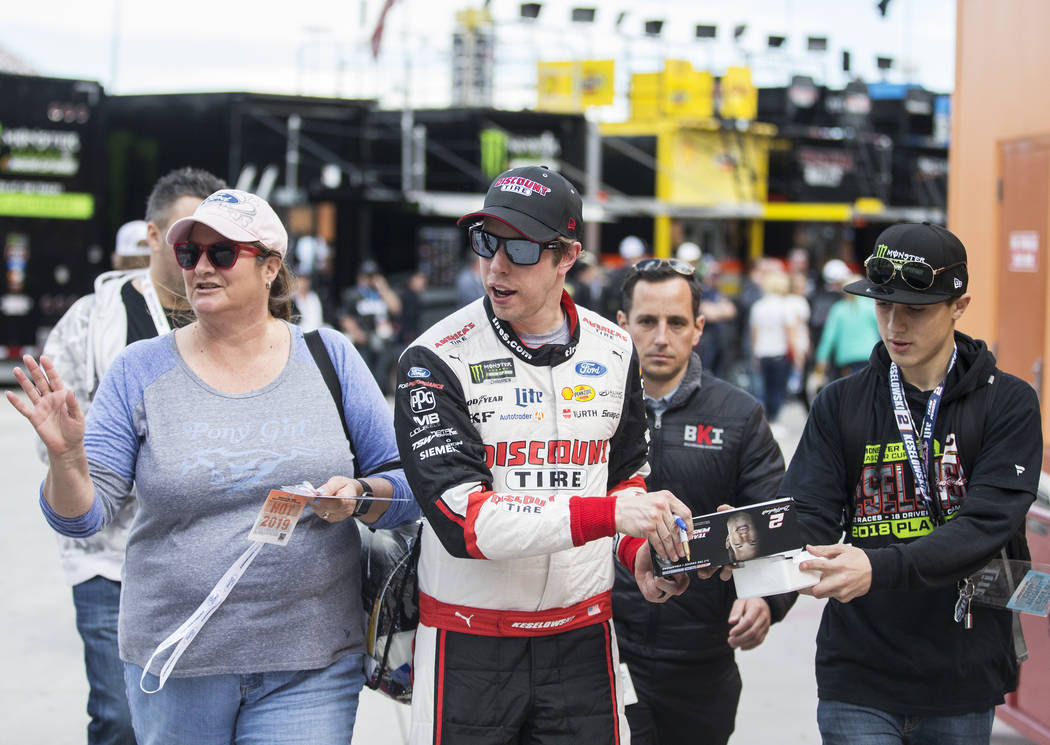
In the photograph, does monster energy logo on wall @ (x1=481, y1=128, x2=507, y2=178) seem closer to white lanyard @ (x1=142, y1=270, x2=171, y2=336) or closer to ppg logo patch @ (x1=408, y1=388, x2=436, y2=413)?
white lanyard @ (x1=142, y1=270, x2=171, y2=336)

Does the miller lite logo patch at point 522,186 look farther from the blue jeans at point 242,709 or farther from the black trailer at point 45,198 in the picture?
the black trailer at point 45,198

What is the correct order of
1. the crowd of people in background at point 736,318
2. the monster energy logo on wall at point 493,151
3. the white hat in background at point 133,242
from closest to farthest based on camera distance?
the white hat in background at point 133,242 → the crowd of people in background at point 736,318 → the monster energy logo on wall at point 493,151

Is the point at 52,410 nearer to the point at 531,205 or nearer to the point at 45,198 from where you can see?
the point at 531,205

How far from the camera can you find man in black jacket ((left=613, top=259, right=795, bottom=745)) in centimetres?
375

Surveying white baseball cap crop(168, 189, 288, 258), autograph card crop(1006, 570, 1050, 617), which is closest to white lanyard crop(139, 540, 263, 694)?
white baseball cap crop(168, 189, 288, 258)

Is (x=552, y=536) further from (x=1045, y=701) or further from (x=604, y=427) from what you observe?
(x=1045, y=701)

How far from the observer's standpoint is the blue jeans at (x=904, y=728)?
9.78 feet

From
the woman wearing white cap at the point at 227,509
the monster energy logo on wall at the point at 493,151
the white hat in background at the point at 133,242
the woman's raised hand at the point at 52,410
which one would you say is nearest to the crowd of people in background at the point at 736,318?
the monster energy logo on wall at the point at 493,151

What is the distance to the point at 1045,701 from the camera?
4621 mm

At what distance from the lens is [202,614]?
282 cm

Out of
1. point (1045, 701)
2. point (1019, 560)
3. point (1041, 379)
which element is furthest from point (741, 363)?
point (1019, 560)

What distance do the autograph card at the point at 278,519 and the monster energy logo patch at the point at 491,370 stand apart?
0.49 meters

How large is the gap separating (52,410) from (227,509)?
18.8 inches

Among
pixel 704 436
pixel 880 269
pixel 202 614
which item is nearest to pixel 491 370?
pixel 202 614
